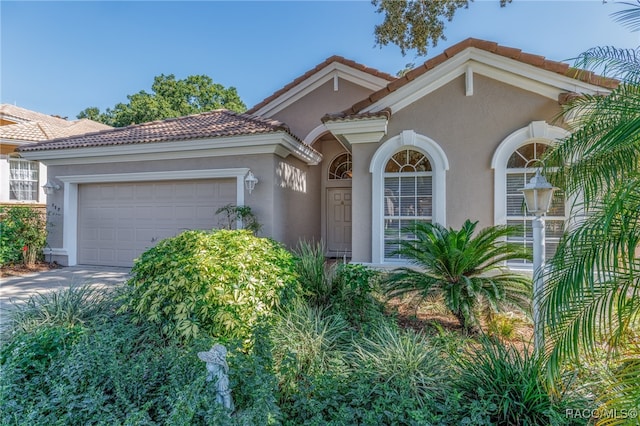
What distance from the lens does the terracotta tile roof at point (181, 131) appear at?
8.72m

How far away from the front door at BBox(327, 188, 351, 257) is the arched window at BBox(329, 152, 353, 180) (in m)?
0.57

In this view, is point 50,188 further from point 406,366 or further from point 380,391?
point 406,366

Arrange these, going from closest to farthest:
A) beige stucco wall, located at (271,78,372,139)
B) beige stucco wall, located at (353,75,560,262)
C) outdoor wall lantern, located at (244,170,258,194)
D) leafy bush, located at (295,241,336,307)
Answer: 1. leafy bush, located at (295,241,336,307)
2. beige stucco wall, located at (353,75,560,262)
3. outdoor wall lantern, located at (244,170,258,194)
4. beige stucco wall, located at (271,78,372,139)

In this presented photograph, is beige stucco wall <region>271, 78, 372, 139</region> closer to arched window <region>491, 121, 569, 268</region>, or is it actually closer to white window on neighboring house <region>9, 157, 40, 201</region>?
arched window <region>491, 121, 569, 268</region>

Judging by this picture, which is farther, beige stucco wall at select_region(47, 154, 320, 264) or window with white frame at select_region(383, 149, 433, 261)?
beige stucco wall at select_region(47, 154, 320, 264)

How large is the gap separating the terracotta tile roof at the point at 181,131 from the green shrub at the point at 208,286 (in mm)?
4540

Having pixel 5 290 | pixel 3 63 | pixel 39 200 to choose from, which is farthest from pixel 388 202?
pixel 39 200

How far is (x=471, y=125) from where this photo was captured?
700cm

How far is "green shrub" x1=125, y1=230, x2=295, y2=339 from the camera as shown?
4016mm

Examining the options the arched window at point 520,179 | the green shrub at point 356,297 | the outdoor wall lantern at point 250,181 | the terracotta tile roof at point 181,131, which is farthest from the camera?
the terracotta tile roof at point 181,131

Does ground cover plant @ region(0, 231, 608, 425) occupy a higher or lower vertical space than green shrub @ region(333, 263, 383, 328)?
lower

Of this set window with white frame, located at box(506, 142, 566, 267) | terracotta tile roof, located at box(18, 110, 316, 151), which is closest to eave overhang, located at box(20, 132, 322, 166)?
terracotta tile roof, located at box(18, 110, 316, 151)

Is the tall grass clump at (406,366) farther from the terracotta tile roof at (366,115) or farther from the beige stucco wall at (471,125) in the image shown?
the terracotta tile roof at (366,115)

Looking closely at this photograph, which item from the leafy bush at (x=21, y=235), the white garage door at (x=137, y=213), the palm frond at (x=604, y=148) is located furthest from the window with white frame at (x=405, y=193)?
the leafy bush at (x=21, y=235)
